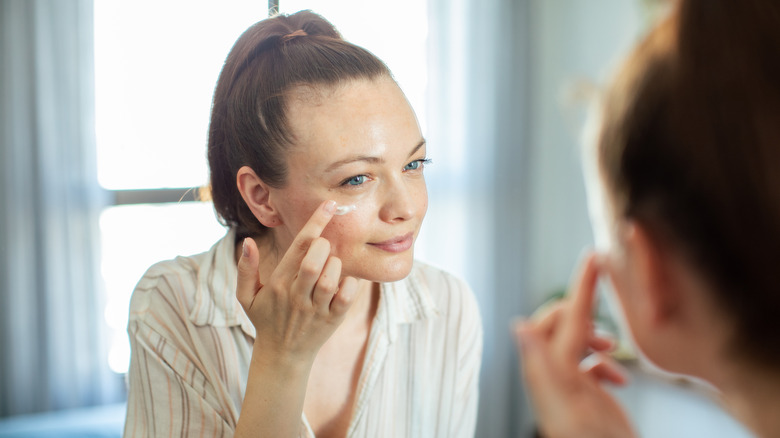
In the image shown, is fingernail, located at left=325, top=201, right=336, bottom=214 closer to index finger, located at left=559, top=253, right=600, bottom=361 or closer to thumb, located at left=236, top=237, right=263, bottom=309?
thumb, located at left=236, top=237, right=263, bottom=309

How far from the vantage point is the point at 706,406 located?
240cm

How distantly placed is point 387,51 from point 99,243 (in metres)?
1.40

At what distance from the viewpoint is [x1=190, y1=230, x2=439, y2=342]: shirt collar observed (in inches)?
45.7

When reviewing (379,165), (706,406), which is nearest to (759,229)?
(379,165)

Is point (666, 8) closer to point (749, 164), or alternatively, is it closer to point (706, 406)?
point (749, 164)

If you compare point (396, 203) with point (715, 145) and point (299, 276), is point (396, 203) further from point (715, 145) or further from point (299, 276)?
point (715, 145)

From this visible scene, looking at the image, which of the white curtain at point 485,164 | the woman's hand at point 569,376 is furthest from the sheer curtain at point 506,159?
the woman's hand at point 569,376

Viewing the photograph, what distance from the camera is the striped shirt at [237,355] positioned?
1.09m

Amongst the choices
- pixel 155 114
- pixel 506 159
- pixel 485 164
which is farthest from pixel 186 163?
pixel 506 159

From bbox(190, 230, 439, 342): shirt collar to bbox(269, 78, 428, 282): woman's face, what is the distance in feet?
0.57

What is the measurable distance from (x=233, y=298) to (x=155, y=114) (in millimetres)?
1541

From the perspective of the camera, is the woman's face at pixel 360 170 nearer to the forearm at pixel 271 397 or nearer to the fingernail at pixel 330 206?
the fingernail at pixel 330 206

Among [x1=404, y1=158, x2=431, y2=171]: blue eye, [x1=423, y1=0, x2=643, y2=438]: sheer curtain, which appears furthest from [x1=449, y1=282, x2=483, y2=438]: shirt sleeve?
[x1=423, y1=0, x2=643, y2=438]: sheer curtain

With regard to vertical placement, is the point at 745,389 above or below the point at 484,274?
above
